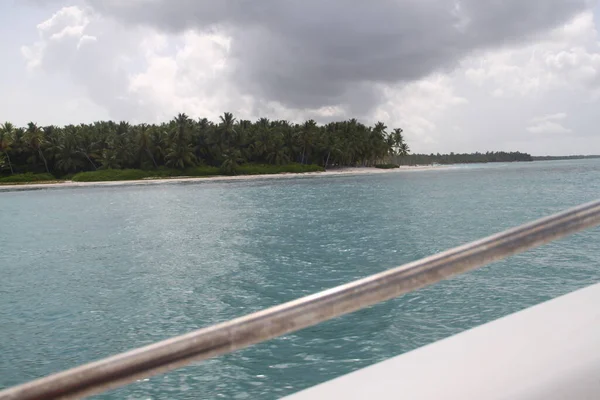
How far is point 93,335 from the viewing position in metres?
6.65

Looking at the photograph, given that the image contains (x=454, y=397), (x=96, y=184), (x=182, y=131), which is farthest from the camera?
Answer: (x=182, y=131)

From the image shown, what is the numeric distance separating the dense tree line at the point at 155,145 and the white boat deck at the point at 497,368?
69.1 m

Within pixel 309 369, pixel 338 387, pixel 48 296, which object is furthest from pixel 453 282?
pixel 338 387

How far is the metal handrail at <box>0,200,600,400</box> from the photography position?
598mm

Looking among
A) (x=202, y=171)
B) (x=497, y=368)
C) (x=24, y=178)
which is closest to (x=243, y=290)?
(x=497, y=368)

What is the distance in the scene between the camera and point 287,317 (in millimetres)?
699

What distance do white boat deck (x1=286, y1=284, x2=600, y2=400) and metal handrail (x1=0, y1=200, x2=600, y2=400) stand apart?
27cm

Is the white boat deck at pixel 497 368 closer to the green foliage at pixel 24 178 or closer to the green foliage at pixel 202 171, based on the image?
the green foliage at pixel 202 171

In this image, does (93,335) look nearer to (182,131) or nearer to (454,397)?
(454,397)

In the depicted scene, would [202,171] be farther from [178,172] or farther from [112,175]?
[112,175]

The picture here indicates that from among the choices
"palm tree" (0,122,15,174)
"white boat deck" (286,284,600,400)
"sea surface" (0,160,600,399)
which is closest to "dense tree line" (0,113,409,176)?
"palm tree" (0,122,15,174)

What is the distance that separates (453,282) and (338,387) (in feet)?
25.6

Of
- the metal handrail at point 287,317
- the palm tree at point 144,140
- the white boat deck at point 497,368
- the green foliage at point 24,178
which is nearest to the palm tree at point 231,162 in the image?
the palm tree at point 144,140

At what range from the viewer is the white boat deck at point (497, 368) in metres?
0.91
